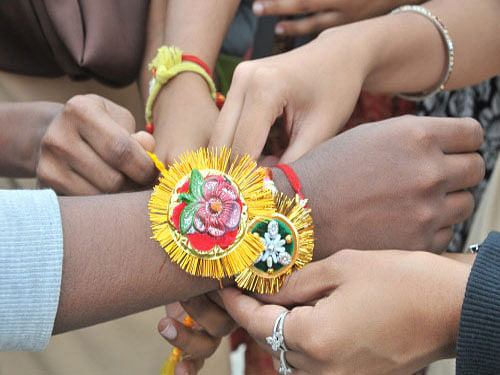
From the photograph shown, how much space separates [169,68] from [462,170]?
56 cm

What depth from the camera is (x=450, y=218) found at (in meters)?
0.83

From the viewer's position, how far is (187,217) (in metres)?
0.67

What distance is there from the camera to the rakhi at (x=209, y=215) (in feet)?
2.23

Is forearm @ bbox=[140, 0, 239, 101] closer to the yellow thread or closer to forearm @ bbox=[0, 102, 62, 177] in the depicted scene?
the yellow thread

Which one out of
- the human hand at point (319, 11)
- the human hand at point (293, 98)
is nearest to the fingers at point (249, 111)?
the human hand at point (293, 98)

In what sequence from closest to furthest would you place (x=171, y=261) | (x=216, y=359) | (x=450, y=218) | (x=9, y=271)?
(x=9, y=271) → (x=171, y=261) → (x=450, y=218) → (x=216, y=359)

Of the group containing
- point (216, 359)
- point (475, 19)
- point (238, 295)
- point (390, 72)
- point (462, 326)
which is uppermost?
point (475, 19)

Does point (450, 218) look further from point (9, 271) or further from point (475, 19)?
point (9, 271)

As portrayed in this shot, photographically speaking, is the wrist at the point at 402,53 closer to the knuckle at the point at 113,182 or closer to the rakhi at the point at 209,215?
the rakhi at the point at 209,215

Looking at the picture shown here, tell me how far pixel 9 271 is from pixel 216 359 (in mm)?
634

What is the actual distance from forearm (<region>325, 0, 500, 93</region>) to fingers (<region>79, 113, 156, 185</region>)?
429mm

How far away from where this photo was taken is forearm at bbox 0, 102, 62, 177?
0.89 m

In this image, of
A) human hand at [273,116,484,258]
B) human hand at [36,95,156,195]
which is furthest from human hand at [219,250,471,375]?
human hand at [36,95,156,195]

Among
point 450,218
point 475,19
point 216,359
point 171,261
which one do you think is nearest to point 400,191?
point 450,218
